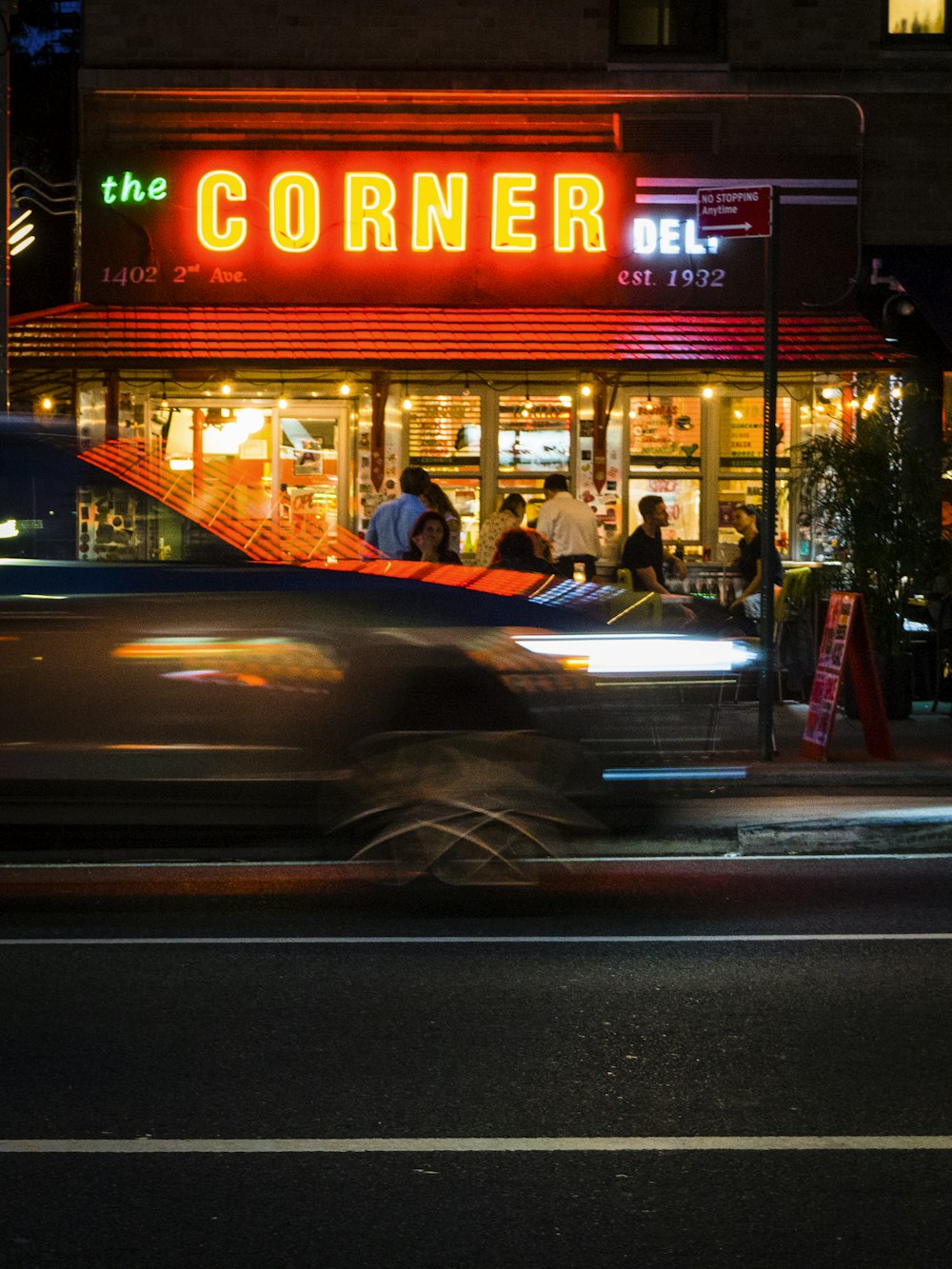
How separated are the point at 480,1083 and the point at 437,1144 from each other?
1.88 feet

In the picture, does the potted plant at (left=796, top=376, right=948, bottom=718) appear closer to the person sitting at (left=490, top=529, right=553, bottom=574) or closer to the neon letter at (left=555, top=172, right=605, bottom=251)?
the person sitting at (left=490, top=529, right=553, bottom=574)

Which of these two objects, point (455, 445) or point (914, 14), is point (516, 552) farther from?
point (914, 14)

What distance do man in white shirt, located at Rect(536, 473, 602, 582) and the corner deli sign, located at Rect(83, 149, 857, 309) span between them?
2.66 meters

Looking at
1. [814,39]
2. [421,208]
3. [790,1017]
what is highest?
[814,39]

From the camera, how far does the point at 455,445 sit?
719 inches

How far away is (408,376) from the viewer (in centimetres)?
1798

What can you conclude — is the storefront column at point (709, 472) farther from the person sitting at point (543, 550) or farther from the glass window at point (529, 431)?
the person sitting at point (543, 550)

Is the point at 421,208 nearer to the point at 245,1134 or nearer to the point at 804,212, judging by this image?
the point at 804,212

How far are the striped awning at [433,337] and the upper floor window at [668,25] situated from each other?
2.83 meters

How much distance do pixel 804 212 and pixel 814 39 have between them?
68.1 inches

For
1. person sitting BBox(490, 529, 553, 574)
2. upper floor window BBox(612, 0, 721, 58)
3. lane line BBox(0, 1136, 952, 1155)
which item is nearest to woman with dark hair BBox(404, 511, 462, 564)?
person sitting BBox(490, 529, 553, 574)

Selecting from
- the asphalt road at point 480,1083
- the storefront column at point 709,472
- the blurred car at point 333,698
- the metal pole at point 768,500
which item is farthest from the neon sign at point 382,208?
the asphalt road at point 480,1083

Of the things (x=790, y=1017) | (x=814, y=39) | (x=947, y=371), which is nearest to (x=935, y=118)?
(x=814, y=39)

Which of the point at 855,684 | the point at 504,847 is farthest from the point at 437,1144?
the point at 855,684
